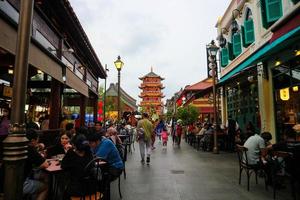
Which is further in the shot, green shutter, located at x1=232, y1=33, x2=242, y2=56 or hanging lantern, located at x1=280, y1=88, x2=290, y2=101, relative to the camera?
green shutter, located at x1=232, y1=33, x2=242, y2=56

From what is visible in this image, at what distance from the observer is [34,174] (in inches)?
157

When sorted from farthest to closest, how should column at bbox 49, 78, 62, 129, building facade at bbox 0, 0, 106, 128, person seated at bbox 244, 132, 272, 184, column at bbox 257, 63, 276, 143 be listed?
column at bbox 257, 63, 276, 143
column at bbox 49, 78, 62, 129
person seated at bbox 244, 132, 272, 184
building facade at bbox 0, 0, 106, 128

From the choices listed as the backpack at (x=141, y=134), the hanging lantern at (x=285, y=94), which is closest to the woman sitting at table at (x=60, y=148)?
the backpack at (x=141, y=134)

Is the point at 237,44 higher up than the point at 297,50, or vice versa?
the point at 237,44

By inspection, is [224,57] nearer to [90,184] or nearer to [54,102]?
[54,102]

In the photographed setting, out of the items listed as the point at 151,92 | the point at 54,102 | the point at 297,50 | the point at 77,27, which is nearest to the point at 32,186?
the point at 54,102

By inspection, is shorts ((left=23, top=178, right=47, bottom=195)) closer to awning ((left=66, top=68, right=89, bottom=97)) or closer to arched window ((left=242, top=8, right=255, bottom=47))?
awning ((left=66, top=68, right=89, bottom=97))

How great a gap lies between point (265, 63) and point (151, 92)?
207 feet

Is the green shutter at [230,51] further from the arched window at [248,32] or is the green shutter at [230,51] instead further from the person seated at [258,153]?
the person seated at [258,153]

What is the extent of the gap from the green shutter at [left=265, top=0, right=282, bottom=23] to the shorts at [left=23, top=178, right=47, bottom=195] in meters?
9.48

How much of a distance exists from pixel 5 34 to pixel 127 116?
23869 millimetres

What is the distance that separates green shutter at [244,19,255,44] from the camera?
12.1 meters

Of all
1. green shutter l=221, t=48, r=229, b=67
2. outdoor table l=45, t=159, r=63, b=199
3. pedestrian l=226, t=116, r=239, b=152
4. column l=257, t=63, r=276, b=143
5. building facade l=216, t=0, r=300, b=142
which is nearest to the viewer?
outdoor table l=45, t=159, r=63, b=199

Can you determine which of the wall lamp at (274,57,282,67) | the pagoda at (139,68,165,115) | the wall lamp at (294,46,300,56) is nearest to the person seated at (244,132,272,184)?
the wall lamp at (294,46,300,56)
